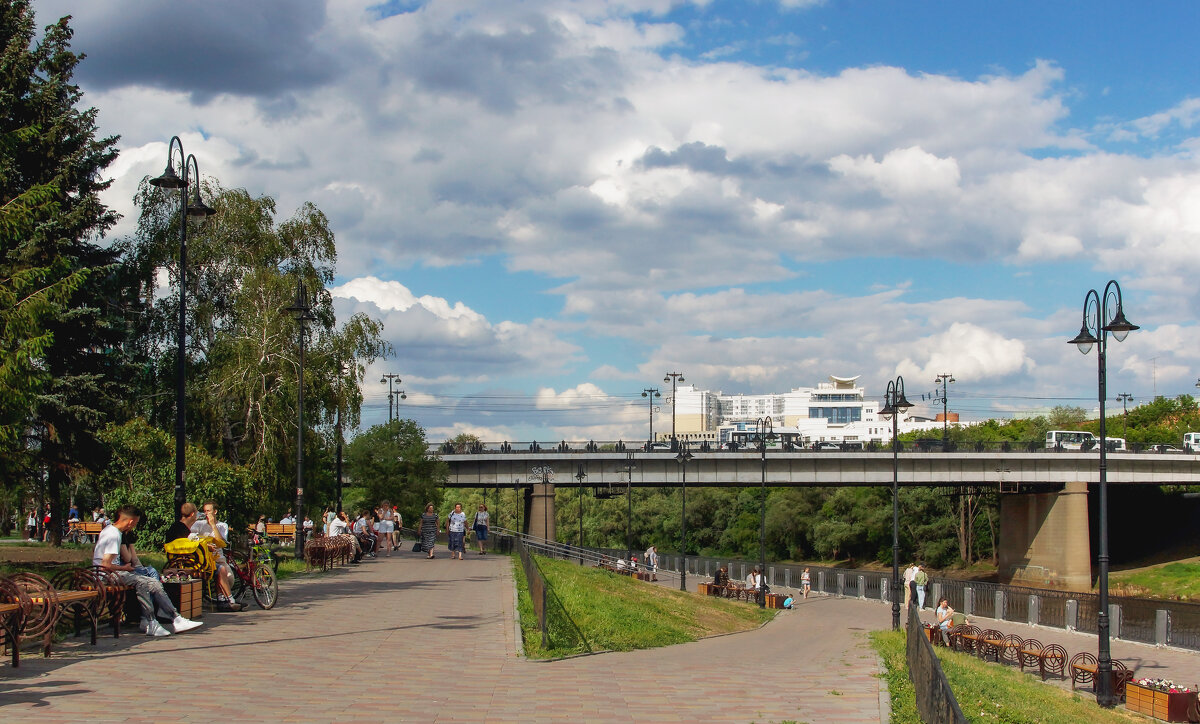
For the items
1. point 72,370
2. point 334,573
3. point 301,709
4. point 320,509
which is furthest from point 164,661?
point 320,509

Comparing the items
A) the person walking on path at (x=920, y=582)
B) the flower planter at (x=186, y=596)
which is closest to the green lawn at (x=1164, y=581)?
the person walking on path at (x=920, y=582)

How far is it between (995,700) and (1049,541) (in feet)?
174

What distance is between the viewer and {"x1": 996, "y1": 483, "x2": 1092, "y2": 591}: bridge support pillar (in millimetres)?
59312

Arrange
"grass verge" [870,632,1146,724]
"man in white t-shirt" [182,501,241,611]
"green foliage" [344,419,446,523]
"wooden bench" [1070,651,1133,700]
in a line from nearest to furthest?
"grass verge" [870,632,1146,724] < "man in white t-shirt" [182,501,241,611] < "wooden bench" [1070,651,1133,700] < "green foliage" [344,419,446,523]

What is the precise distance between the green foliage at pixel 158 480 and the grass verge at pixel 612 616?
7.70 meters

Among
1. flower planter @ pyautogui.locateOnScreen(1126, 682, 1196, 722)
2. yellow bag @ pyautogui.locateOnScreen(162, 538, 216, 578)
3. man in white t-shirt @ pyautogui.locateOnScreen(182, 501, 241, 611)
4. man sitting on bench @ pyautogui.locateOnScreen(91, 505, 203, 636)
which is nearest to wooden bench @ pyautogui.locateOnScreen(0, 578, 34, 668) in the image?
man sitting on bench @ pyautogui.locateOnScreen(91, 505, 203, 636)

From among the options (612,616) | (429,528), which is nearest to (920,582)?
(429,528)

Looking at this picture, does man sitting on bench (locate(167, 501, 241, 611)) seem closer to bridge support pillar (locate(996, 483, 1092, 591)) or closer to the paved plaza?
the paved plaza

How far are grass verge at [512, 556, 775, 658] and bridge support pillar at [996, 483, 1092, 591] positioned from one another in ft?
99.1

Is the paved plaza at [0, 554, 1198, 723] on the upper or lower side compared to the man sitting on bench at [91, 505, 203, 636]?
lower

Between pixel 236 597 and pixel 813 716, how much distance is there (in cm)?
988

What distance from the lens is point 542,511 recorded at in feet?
206

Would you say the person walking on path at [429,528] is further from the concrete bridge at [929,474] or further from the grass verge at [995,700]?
the concrete bridge at [929,474]

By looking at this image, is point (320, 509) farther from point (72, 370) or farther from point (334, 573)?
point (334, 573)
